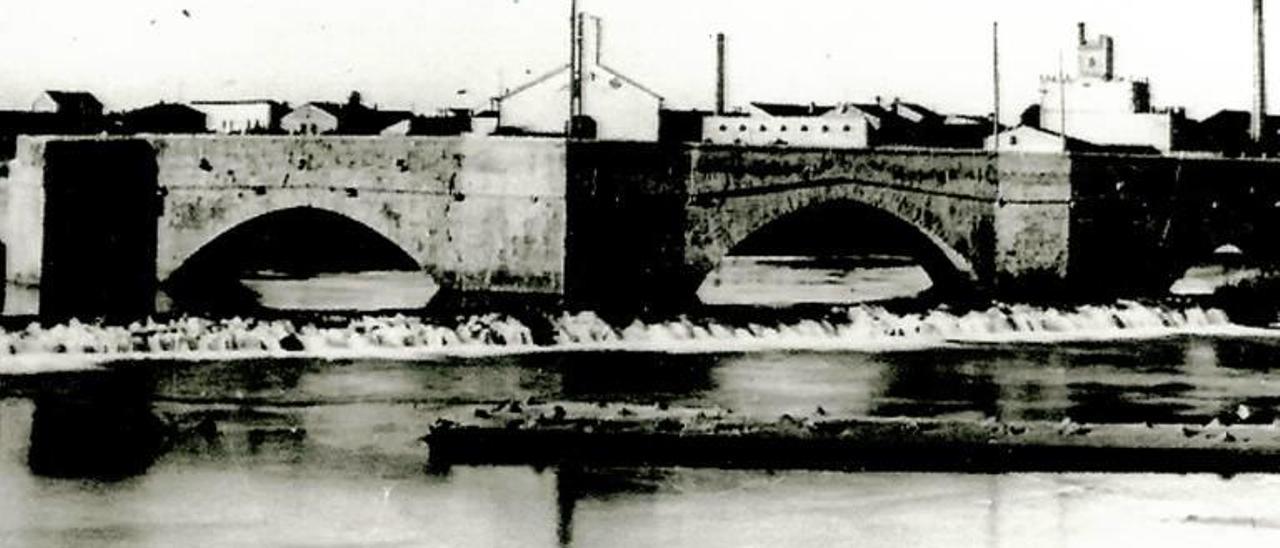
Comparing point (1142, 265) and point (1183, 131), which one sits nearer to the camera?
point (1142, 265)

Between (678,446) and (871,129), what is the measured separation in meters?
39.7

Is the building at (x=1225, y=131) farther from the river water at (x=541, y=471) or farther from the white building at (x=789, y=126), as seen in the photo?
the river water at (x=541, y=471)

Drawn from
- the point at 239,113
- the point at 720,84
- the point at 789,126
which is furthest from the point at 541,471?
→ the point at 239,113

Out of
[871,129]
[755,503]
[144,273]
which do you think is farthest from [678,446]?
[871,129]

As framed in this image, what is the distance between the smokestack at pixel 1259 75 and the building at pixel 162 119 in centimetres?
2664

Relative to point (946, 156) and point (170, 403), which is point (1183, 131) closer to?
point (946, 156)

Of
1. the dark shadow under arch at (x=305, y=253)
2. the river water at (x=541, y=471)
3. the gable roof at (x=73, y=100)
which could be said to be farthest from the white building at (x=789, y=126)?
the river water at (x=541, y=471)

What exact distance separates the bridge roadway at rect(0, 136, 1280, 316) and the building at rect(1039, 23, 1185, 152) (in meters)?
25.2

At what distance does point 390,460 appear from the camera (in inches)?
510

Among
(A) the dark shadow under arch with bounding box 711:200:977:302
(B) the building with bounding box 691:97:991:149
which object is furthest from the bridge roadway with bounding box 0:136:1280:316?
(B) the building with bounding box 691:97:991:149

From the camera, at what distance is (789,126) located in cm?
5378

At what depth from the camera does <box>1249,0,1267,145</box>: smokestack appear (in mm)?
33344

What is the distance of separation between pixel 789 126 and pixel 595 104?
9.44m

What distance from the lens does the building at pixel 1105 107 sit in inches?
1991
